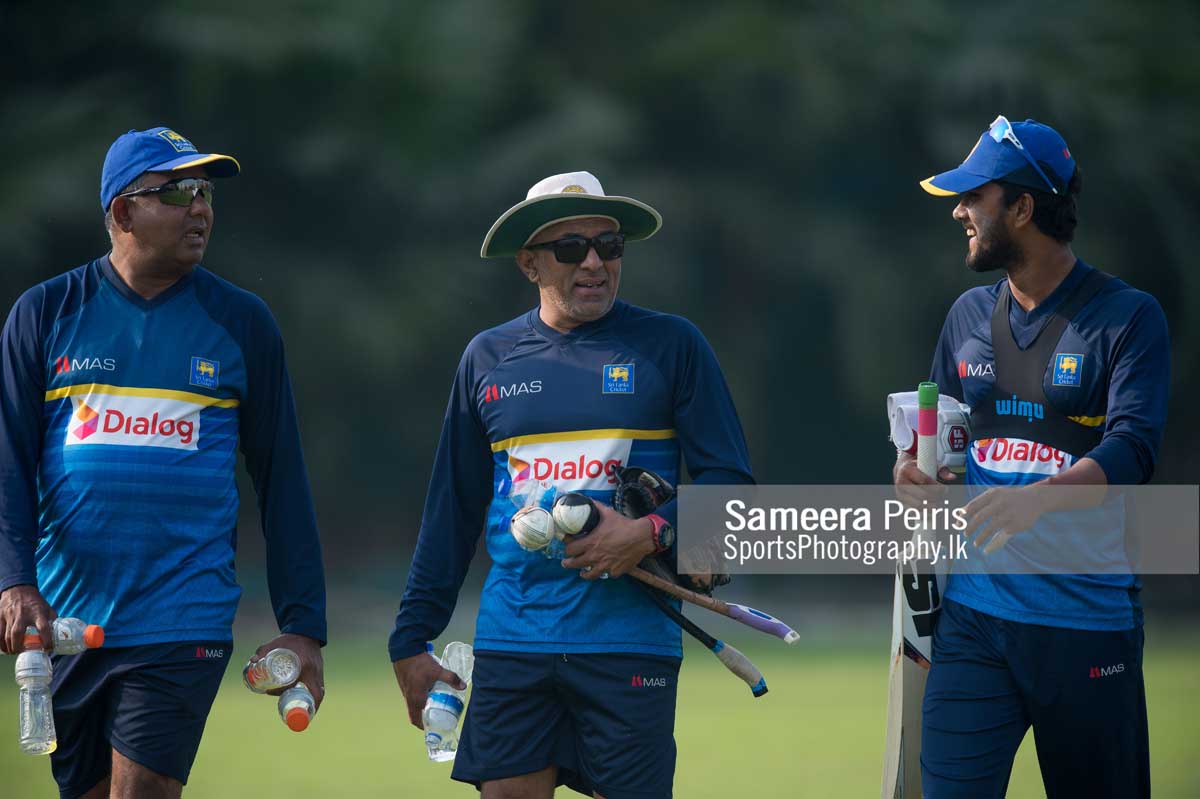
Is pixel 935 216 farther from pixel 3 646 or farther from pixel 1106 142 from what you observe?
pixel 3 646

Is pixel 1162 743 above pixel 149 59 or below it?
below

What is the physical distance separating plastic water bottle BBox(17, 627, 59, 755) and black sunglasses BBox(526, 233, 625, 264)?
1.66 metres

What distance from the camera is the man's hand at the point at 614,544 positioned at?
425 cm

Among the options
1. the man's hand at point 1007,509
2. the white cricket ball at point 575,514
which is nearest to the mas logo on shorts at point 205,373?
the white cricket ball at point 575,514

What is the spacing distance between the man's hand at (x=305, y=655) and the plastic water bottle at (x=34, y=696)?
0.54 m

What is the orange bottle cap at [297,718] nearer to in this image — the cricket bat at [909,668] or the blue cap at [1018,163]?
the cricket bat at [909,668]

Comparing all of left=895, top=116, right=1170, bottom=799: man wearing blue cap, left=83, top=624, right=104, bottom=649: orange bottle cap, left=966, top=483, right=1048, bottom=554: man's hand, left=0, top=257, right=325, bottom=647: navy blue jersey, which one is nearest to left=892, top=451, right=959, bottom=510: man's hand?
left=895, top=116, right=1170, bottom=799: man wearing blue cap

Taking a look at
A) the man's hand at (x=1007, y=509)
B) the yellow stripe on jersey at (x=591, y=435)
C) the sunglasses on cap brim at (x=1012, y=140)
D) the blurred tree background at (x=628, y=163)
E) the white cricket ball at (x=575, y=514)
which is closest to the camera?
the white cricket ball at (x=575, y=514)

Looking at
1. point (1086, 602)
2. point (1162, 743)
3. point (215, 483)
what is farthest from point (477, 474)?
point (1162, 743)

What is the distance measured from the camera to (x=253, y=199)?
46.3ft

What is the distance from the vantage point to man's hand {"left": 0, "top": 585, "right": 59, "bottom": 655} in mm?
4309

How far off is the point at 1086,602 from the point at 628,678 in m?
1.24

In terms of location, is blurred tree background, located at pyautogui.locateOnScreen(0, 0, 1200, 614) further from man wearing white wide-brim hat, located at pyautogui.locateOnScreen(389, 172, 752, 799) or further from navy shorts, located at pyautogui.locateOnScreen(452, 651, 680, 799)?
navy shorts, located at pyautogui.locateOnScreen(452, 651, 680, 799)

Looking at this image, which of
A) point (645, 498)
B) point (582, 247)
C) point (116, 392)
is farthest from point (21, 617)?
point (582, 247)
